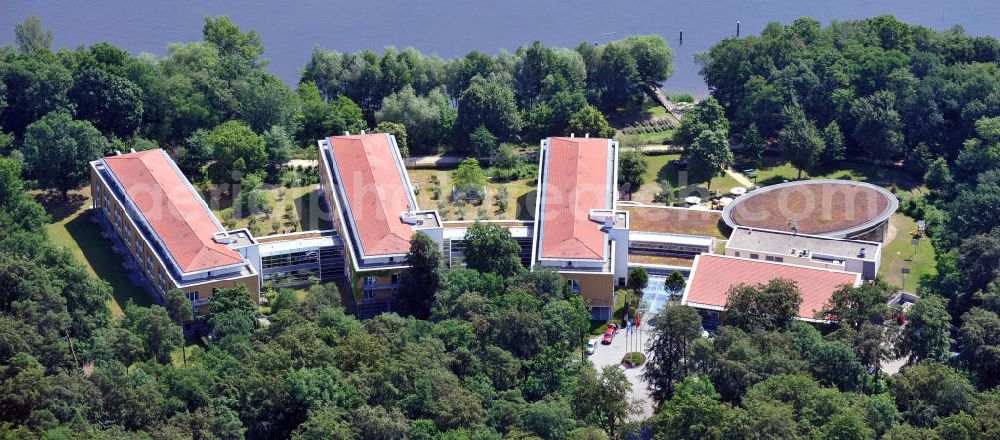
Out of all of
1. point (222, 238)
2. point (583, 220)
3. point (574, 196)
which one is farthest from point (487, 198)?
point (222, 238)

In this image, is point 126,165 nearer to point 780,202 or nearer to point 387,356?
point 387,356

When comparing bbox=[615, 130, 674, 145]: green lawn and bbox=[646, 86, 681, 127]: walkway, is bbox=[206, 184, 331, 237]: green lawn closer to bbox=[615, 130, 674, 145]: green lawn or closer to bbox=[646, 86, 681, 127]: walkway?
bbox=[615, 130, 674, 145]: green lawn

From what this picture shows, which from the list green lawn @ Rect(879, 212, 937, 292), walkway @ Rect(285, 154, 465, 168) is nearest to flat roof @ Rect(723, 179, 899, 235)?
green lawn @ Rect(879, 212, 937, 292)

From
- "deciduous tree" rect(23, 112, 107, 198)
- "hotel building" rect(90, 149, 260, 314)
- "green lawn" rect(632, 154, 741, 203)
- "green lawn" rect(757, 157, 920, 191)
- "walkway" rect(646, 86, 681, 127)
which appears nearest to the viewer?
"hotel building" rect(90, 149, 260, 314)

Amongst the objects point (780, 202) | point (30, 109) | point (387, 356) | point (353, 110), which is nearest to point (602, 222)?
point (780, 202)

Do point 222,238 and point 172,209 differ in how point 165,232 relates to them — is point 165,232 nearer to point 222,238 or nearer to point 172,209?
point 172,209

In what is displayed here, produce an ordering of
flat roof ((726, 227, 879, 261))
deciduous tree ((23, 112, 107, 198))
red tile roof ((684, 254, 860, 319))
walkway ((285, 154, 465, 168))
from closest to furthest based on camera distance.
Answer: red tile roof ((684, 254, 860, 319)) < flat roof ((726, 227, 879, 261)) < deciduous tree ((23, 112, 107, 198)) < walkway ((285, 154, 465, 168))

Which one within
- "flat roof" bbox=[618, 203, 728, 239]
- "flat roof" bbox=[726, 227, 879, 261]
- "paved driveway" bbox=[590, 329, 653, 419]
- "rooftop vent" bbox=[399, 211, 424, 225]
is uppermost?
"rooftop vent" bbox=[399, 211, 424, 225]
